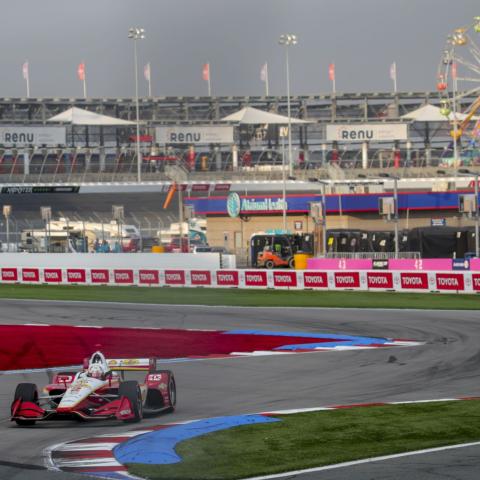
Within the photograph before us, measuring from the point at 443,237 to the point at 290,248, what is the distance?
8.73 metres

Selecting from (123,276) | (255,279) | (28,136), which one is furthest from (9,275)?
(28,136)

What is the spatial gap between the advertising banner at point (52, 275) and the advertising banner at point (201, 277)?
309 inches

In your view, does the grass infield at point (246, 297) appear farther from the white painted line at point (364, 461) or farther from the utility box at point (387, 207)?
the white painted line at point (364, 461)

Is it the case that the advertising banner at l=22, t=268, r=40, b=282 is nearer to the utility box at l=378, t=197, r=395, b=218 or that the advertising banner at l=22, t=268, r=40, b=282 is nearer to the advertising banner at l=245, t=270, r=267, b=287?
the advertising banner at l=245, t=270, r=267, b=287

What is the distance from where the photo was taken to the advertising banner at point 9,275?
52.4m

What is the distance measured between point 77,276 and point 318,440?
39.2 meters

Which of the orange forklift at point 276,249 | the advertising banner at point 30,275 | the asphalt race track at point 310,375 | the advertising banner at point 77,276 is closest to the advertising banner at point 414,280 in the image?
the asphalt race track at point 310,375

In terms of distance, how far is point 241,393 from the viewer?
1789cm

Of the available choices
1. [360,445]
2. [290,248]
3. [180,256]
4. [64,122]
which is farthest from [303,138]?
[360,445]

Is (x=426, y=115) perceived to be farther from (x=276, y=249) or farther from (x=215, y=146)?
(x=276, y=249)

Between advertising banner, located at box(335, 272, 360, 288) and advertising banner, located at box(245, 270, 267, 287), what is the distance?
3.55 m

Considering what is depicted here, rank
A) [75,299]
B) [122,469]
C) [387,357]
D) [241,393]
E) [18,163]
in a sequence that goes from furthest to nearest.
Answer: [18,163] → [75,299] → [387,357] → [241,393] → [122,469]

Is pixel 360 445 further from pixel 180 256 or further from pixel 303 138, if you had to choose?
pixel 303 138

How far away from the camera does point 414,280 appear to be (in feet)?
138
